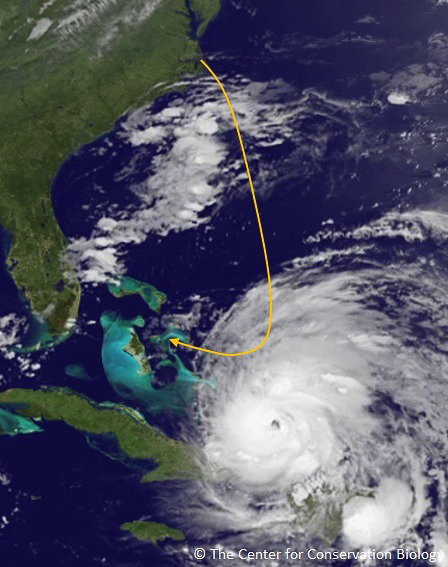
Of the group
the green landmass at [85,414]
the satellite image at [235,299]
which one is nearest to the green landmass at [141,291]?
the satellite image at [235,299]

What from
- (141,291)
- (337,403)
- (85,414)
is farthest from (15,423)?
(337,403)

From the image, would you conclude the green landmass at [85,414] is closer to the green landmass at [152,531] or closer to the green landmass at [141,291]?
the green landmass at [152,531]

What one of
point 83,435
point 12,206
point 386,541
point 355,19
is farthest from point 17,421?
point 355,19

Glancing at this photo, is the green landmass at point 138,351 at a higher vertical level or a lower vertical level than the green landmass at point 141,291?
lower

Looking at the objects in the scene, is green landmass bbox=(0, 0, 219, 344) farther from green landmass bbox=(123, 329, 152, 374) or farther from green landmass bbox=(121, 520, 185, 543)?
green landmass bbox=(121, 520, 185, 543)

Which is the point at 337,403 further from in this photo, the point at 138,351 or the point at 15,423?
the point at 15,423

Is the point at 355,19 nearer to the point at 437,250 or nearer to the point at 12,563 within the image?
the point at 437,250
